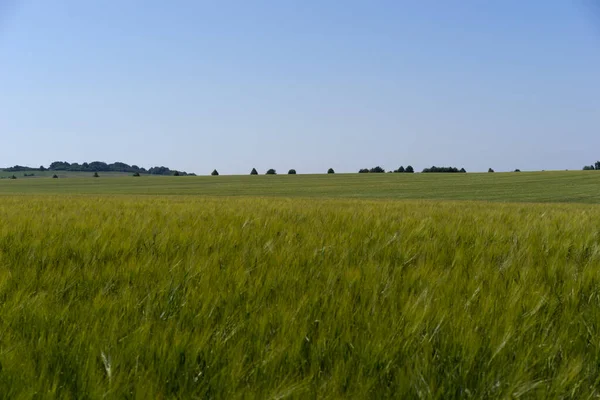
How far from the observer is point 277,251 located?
2.72 meters

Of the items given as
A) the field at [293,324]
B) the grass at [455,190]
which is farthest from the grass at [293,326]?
the grass at [455,190]

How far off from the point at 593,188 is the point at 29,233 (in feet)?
116

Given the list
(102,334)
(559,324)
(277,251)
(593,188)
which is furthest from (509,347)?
(593,188)

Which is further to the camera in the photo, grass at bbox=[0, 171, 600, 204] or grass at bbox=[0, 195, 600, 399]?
grass at bbox=[0, 171, 600, 204]

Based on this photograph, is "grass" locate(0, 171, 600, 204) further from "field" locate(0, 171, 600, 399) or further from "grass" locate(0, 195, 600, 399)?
"grass" locate(0, 195, 600, 399)

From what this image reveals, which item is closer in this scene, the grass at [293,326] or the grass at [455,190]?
the grass at [293,326]

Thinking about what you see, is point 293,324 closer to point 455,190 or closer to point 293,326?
point 293,326

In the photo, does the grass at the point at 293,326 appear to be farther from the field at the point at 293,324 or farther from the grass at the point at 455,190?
the grass at the point at 455,190

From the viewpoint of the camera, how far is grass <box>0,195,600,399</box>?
4.09ft

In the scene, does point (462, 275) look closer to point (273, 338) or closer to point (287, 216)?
point (273, 338)

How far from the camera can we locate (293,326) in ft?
4.90

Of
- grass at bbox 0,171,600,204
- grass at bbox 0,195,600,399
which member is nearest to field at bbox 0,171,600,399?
grass at bbox 0,195,600,399

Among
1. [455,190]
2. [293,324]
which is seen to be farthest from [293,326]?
[455,190]

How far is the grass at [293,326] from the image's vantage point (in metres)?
1.25
